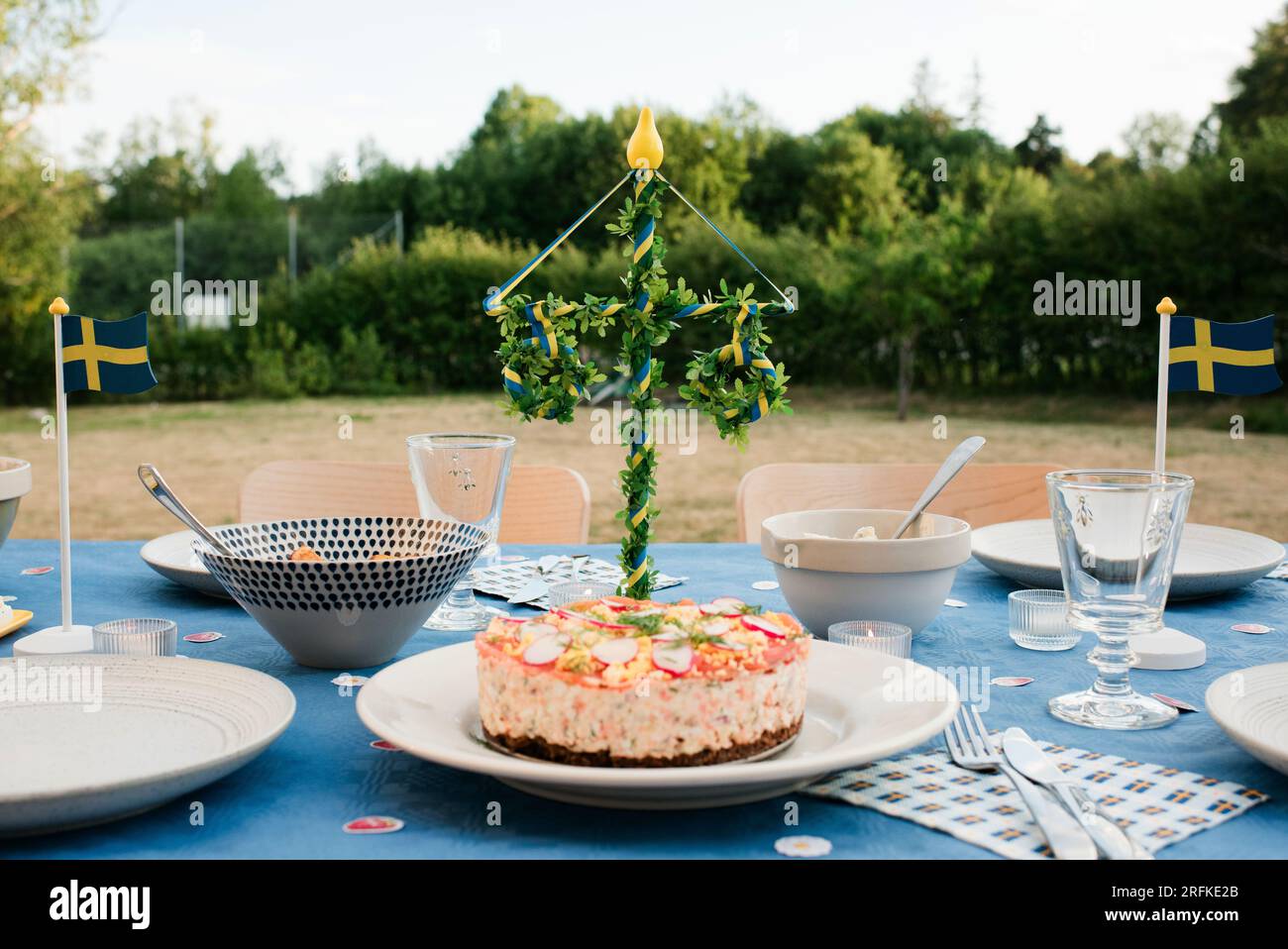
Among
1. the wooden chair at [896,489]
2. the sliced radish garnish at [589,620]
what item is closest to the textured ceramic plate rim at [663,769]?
the sliced radish garnish at [589,620]

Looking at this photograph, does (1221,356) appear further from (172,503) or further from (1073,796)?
(172,503)

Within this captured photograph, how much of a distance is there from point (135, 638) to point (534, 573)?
0.55m

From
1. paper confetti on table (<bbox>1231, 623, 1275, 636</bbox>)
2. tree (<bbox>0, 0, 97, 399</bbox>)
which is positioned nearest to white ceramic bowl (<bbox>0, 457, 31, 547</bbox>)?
paper confetti on table (<bbox>1231, 623, 1275, 636</bbox>)

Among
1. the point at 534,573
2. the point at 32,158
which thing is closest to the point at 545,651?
the point at 534,573

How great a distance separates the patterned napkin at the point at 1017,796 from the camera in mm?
649

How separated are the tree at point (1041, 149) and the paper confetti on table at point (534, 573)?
1397 centimetres

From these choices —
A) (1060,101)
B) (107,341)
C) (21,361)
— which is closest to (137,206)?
(21,361)

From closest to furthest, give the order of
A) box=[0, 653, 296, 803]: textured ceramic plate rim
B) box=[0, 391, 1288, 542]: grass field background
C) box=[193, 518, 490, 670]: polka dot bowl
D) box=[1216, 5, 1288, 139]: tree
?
box=[0, 653, 296, 803]: textured ceramic plate rim
box=[193, 518, 490, 670]: polka dot bowl
box=[0, 391, 1288, 542]: grass field background
box=[1216, 5, 1288, 139]: tree

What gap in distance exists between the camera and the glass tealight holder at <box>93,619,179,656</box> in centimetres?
100

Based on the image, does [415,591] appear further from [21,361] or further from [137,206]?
[137,206]

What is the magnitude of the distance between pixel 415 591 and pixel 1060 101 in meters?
13.4

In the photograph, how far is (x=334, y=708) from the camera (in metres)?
0.89

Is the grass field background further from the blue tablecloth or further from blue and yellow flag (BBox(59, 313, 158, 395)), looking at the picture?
the blue tablecloth

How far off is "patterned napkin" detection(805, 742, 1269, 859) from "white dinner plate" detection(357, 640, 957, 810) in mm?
35
